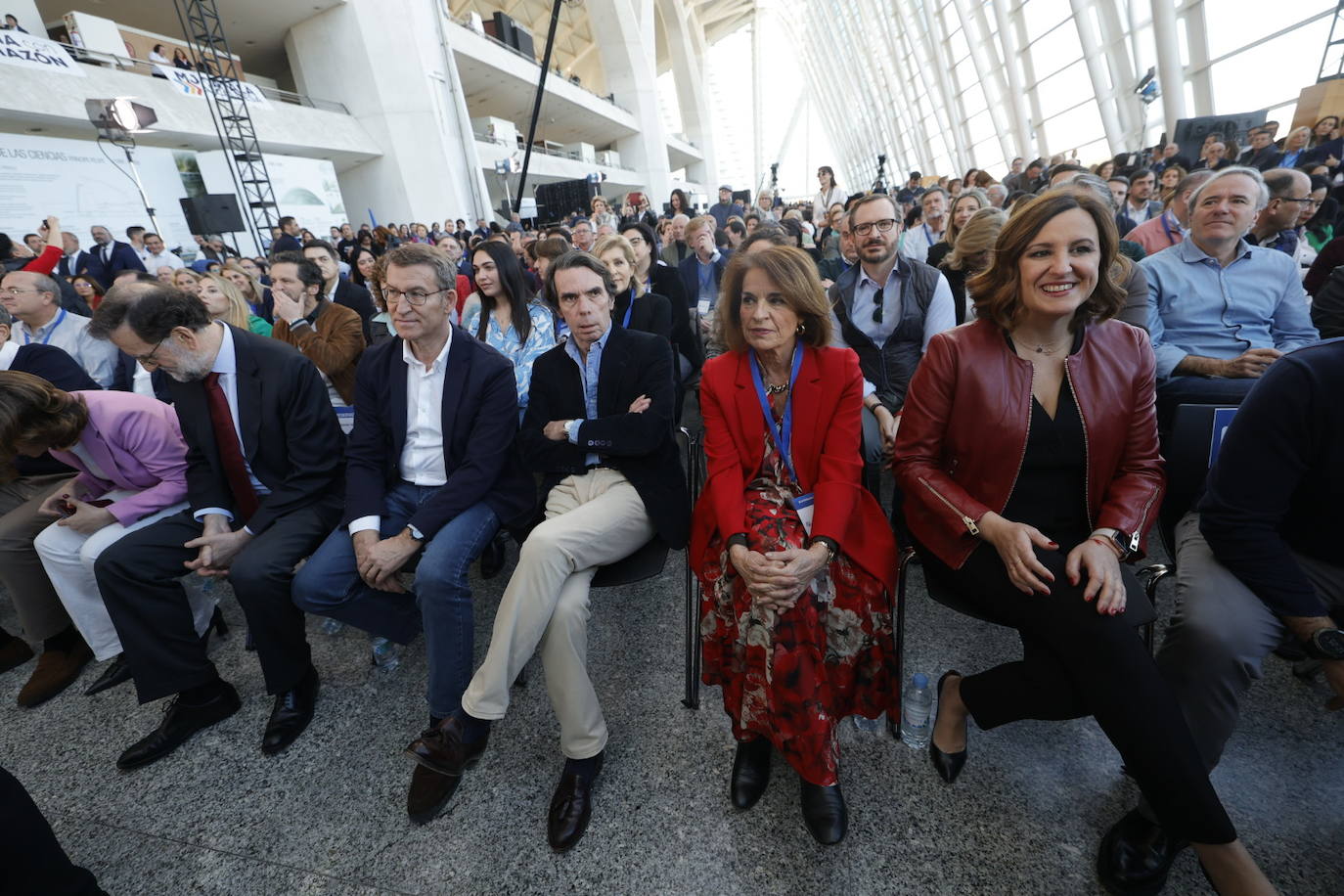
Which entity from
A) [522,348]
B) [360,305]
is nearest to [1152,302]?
[522,348]

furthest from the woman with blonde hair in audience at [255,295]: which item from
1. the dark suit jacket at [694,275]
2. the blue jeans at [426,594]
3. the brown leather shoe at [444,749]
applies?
the brown leather shoe at [444,749]

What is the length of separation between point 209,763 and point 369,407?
130 centimetres

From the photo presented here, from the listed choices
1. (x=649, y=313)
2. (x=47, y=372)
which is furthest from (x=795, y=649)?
(x=47, y=372)

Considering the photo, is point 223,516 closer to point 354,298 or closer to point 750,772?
point 750,772

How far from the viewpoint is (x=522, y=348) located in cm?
305

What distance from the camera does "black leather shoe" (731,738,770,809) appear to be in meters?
1.53

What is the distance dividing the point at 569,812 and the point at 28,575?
2417mm

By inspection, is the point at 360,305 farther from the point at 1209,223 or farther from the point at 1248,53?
the point at 1248,53

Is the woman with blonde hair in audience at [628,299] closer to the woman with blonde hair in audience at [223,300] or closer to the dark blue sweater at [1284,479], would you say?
the woman with blonde hair in audience at [223,300]

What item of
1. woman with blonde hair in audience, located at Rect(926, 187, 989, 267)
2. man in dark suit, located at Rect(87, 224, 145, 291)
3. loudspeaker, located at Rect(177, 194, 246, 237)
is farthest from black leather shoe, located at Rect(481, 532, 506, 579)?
loudspeaker, located at Rect(177, 194, 246, 237)

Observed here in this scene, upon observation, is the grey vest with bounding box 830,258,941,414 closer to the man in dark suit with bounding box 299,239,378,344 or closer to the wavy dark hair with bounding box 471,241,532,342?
the wavy dark hair with bounding box 471,241,532,342

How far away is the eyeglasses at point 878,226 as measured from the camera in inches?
100

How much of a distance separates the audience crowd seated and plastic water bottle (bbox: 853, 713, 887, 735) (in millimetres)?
193

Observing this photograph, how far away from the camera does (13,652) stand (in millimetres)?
2391
